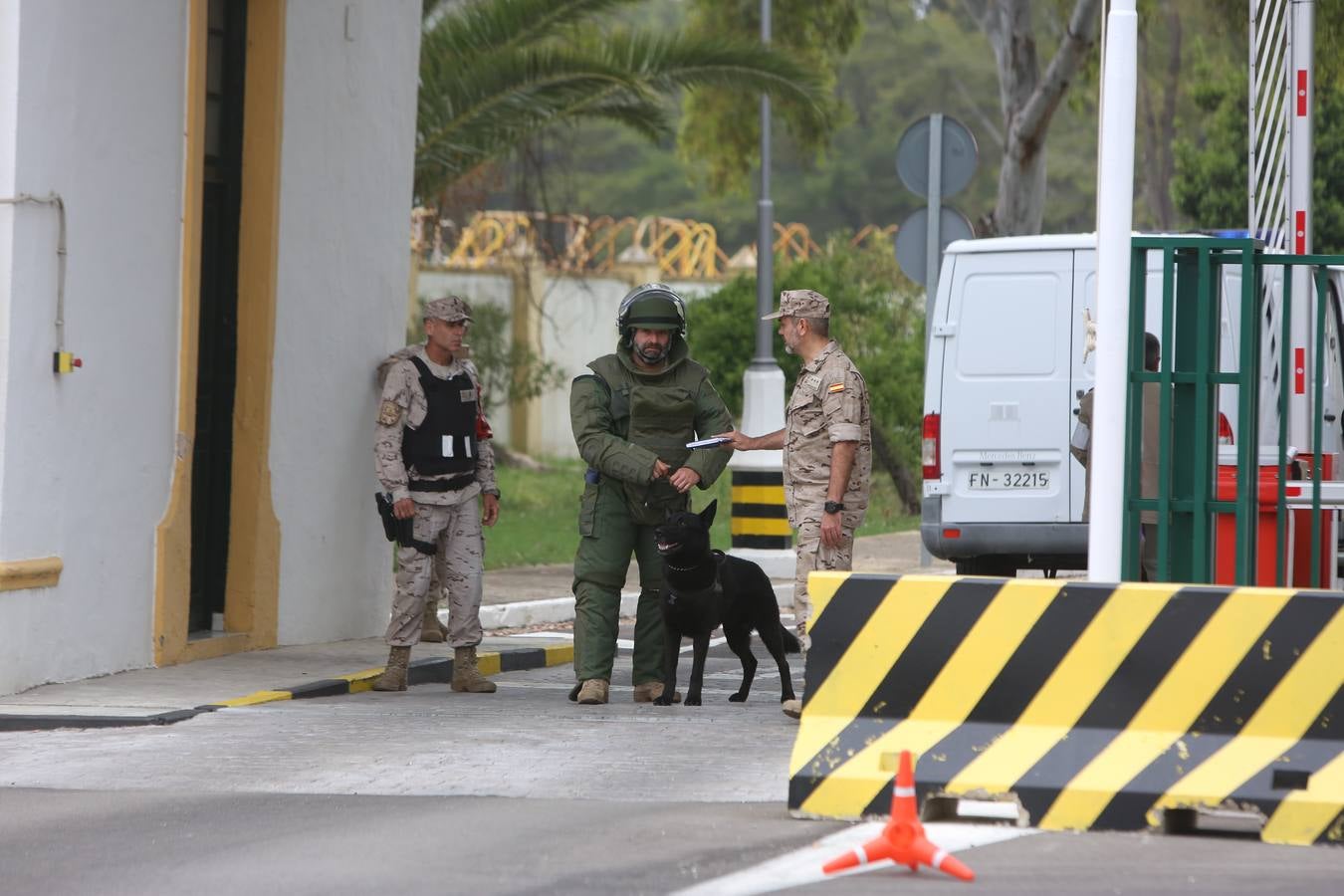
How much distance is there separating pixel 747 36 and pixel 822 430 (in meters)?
15.3

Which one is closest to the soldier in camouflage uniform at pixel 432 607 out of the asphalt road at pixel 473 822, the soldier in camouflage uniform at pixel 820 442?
the soldier in camouflage uniform at pixel 820 442

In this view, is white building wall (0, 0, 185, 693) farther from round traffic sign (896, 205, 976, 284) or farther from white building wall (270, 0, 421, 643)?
round traffic sign (896, 205, 976, 284)

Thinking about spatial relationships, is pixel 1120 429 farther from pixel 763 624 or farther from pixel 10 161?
pixel 10 161

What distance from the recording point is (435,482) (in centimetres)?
1030

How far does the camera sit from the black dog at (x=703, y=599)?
9.09 meters

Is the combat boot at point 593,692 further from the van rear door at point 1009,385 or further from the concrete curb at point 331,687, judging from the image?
the van rear door at point 1009,385

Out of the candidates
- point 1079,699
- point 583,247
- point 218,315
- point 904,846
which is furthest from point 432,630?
point 583,247

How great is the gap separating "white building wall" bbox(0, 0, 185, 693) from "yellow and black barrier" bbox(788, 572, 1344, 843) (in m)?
4.28

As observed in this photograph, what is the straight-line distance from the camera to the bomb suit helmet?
965 cm

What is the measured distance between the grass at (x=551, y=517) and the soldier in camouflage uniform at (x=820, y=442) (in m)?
8.29

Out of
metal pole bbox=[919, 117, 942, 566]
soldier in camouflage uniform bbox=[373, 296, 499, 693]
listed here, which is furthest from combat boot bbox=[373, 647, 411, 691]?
metal pole bbox=[919, 117, 942, 566]

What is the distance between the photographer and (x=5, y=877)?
5734 millimetres

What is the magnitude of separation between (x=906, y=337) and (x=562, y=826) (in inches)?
838

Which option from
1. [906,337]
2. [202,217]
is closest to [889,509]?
[906,337]
